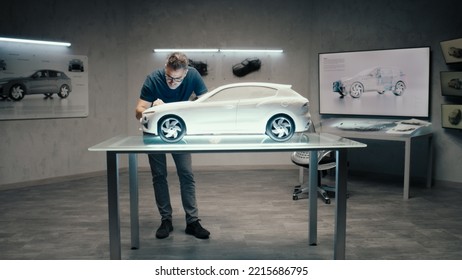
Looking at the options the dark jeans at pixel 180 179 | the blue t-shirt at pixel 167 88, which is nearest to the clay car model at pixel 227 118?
the blue t-shirt at pixel 167 88

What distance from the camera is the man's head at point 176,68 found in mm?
3150

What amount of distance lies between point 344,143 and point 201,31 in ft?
14.8

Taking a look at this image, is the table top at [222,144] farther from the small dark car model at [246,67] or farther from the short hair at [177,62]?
the small dark car model at [246,67]

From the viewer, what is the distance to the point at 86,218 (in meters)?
4.14

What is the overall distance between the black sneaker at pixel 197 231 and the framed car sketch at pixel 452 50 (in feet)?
12.1

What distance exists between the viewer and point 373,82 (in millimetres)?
5977

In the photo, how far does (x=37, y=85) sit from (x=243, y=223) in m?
3.67

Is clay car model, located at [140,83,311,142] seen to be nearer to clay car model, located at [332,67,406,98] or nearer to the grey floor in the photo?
the grey floor

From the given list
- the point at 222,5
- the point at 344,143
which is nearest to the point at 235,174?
the point at 222,5

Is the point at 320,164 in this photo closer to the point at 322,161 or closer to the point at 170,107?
the point at 322,161

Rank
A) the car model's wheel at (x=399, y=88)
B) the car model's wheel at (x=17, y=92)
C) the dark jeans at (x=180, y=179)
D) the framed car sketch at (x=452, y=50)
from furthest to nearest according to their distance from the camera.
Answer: the car model's wheel at (x=399, y=88), the car model's wheel at (x=17, y=92), the framed car sketch at (x=452, y=50), the dark jeans at (x=180, y=179)

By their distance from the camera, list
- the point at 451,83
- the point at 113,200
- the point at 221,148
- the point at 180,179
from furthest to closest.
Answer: the point at 451,83 < the point at 180,179 < the point at 113,200 < the point at 221,148

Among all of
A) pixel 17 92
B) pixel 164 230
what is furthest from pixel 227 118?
pixel 17 92

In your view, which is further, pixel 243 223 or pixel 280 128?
pixel 243 223
